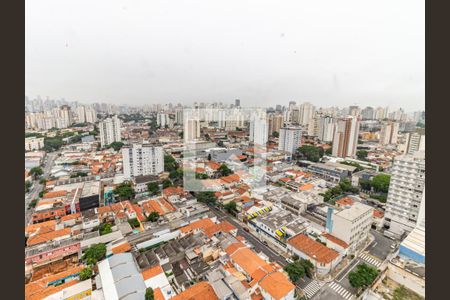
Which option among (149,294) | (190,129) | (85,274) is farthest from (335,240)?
(190,129)

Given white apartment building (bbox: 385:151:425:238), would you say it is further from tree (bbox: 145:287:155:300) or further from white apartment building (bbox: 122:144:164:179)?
white apartment building (bbox: 122:144:164:179)

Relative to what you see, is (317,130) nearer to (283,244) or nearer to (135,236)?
(283,244)

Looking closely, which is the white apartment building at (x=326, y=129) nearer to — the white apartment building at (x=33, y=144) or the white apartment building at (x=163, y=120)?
the white apartment building at (x=163, y=120)

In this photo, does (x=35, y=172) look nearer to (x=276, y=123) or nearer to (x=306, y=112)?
(x=276, y=123)

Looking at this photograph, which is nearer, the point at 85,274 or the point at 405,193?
the point at 85,274

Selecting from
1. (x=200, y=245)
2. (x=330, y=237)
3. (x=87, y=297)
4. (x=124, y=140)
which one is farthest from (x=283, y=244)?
(x=124, y=140)

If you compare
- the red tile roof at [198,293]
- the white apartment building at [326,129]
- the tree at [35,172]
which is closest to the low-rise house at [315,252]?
the red tile roof at [198,293]

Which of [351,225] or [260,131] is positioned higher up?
[260,131]
